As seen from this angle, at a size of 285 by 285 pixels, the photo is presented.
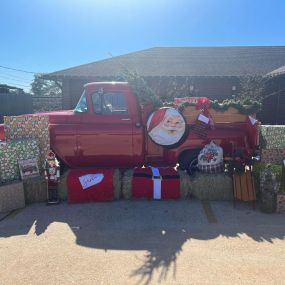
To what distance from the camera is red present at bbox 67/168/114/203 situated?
576cm

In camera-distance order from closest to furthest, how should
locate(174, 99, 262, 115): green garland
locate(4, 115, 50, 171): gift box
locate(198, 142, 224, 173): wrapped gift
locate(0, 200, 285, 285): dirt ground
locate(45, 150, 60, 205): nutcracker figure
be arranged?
locate(0, 200, 285, 285): dirt ground, locate(45, 150, 60, 205): nutcracker figure, locate(198, 142, 224, 173): wrapped gift, locate(4, 115, 50, 171): gift box, locate(174, 99, 262, 115): green garland

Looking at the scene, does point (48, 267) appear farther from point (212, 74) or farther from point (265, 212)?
point (212, 74)

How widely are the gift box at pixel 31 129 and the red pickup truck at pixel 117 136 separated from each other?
0.19m

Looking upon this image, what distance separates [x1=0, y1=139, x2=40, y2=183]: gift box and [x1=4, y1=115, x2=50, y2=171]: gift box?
19 cm

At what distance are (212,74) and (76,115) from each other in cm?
1233

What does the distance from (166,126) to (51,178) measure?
2329mm

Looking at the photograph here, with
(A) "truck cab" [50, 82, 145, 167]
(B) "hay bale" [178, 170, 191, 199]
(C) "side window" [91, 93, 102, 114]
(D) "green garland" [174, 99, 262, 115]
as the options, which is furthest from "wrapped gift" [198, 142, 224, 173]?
(C) "side window" [91, 93, 102, 114]

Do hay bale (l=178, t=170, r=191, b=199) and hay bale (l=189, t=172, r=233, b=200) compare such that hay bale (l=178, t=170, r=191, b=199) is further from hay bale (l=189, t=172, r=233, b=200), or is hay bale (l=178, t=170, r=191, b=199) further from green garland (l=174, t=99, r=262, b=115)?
green garland (l=174, t=99, r=262, b=115)

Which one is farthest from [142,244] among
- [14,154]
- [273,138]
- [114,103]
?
[273,138]

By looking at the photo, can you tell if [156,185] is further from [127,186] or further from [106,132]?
[106,132]

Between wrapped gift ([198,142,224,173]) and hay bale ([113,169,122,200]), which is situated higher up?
wrapped gift ([198,142,224,173])

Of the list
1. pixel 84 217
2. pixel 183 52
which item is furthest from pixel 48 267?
pixel 183 52

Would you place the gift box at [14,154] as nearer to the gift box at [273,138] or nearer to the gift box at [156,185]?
the gift box at [156,185]

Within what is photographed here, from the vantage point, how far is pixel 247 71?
17453mm
